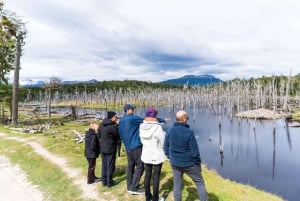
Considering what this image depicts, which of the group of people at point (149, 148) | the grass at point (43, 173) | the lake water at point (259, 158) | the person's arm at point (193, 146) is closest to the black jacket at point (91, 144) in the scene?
the group of people at point (149, 148)

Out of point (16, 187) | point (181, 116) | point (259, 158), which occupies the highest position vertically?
point (181, 116)

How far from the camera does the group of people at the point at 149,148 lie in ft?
26.5

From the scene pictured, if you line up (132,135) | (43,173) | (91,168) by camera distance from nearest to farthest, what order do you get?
(132,135) → (91,168) → (43,173)

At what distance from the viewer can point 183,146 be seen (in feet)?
26.4

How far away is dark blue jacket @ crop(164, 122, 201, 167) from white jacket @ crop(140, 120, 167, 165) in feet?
2.60

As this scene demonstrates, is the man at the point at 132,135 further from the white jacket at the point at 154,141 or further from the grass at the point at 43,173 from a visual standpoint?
the grass at the point at 43,173

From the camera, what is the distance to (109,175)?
11320 mm

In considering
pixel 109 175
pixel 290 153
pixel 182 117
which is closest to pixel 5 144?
pixel 109 175

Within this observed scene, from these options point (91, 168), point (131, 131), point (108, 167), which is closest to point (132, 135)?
point (131, 131)

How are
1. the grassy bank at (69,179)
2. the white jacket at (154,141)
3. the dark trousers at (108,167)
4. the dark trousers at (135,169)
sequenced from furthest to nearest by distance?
the dark trousers at (108,167) → the grassy bank at (69,179) → the dark trousers at (135,169) → the white jacket at (154,141)

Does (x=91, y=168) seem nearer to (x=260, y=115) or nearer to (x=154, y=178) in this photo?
(x=154, y=178)

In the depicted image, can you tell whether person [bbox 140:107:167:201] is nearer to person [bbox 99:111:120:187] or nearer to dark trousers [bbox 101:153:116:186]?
person [bbox 99:111:120:187]

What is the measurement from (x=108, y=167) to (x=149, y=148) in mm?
2736

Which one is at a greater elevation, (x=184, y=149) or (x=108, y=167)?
(x=184, y=149)
